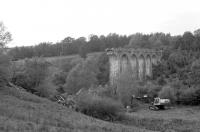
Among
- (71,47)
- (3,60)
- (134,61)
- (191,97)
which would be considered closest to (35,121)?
(3,60)

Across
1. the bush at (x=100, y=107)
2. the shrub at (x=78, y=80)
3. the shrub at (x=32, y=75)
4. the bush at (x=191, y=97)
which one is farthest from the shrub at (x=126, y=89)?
the shrub at (x=32, y=75)

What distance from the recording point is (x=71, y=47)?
9775cm

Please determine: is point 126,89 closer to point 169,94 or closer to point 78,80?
point 169,94

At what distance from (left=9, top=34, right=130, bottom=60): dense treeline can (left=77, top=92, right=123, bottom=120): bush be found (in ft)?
183

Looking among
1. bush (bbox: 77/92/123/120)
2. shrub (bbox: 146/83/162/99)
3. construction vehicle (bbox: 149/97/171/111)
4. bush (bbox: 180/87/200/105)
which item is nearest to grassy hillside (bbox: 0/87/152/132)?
bush (bbox: 77/92/123/120)

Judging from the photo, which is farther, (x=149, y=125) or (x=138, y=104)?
(x=138, y=104)

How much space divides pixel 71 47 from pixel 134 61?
113 ft

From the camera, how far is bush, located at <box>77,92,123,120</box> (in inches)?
1174

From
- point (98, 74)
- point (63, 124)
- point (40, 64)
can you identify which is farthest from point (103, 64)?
point (63, 124)

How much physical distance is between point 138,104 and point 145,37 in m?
55.0

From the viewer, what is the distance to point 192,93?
142 feet

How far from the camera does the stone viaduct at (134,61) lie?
212 ft

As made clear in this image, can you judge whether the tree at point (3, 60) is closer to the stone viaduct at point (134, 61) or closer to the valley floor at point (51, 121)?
the valley floor at point (51, 121)

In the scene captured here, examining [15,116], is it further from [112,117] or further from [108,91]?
[108,91]
